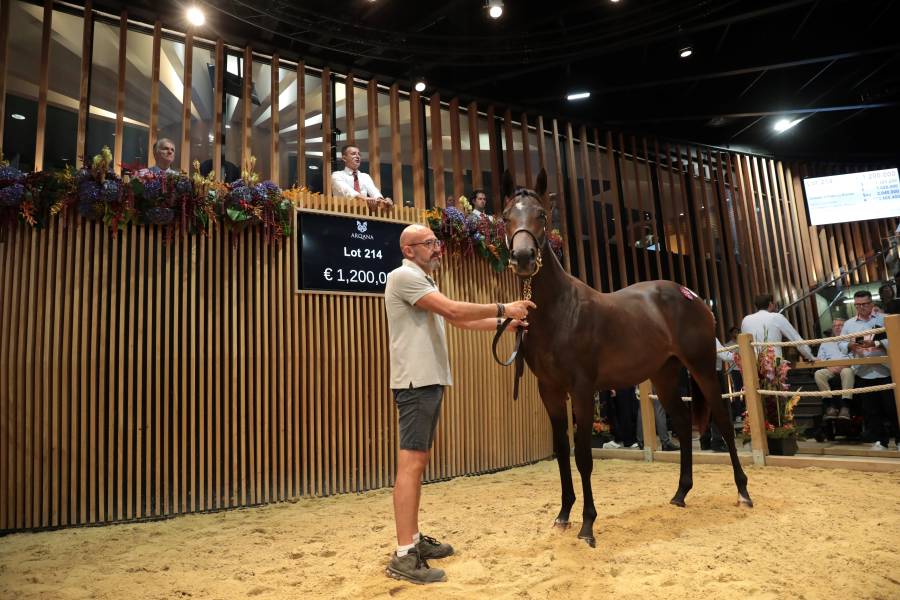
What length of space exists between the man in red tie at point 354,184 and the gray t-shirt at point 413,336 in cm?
298

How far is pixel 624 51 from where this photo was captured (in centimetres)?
896

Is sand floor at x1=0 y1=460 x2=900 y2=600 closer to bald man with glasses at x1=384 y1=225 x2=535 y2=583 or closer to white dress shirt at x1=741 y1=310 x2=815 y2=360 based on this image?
bald man with glasses at x1=384 y1=225 x2=535 y2=583

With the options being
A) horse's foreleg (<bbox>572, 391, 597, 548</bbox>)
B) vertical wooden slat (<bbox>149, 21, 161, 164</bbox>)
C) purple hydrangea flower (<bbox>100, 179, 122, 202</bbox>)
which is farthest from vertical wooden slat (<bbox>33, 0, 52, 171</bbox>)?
horse's foreleg (<bbox>572, 391, 597, 548</bbox>)

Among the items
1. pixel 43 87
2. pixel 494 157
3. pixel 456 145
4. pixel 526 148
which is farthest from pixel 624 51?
pixel 43 87

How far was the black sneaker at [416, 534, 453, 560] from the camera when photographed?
2791 millimetres

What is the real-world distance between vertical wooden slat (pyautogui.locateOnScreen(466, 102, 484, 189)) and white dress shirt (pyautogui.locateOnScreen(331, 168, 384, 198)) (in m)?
2.06

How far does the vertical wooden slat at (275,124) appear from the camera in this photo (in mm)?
6492

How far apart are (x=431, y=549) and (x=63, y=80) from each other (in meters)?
6.48

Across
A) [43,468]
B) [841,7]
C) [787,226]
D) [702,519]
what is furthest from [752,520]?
[787,226]

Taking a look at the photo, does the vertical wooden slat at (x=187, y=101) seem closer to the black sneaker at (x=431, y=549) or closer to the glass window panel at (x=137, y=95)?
the glass window panel at (x=137, y=95)

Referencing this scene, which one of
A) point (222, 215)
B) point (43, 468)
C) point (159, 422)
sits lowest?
point (43, 468)

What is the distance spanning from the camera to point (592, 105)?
9758 millimetres

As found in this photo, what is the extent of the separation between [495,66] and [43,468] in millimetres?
7425

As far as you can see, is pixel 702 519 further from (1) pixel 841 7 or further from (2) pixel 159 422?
(1) pixel 841 7
